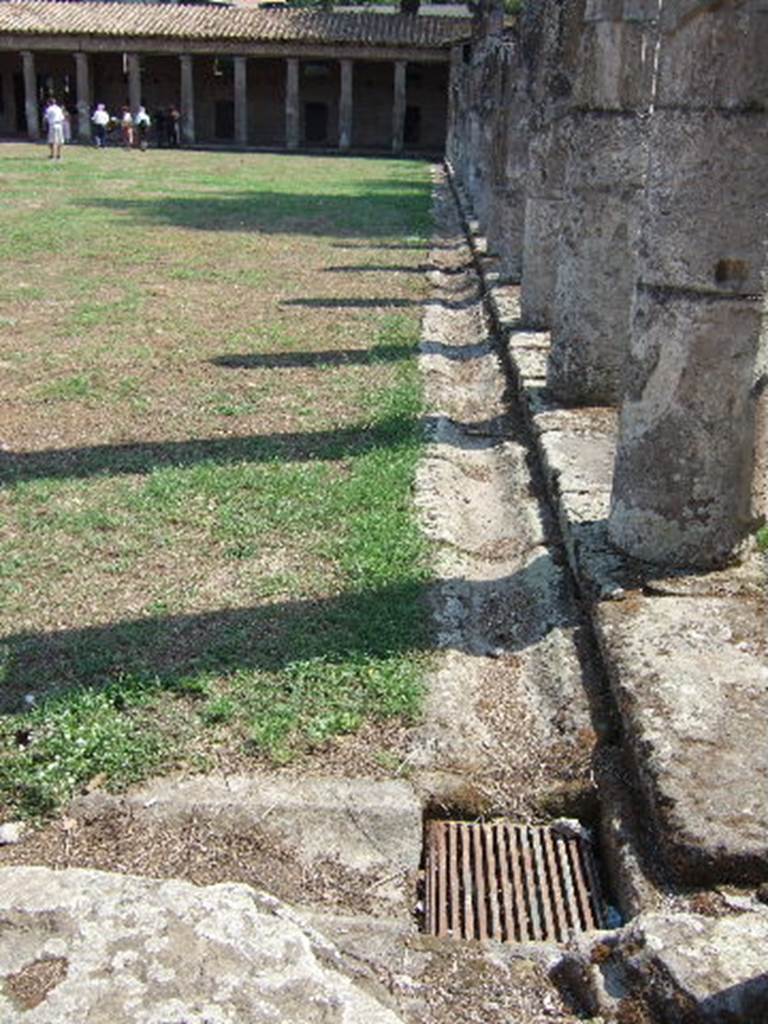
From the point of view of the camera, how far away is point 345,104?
40.5m

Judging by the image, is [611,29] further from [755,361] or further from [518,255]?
[518,255]

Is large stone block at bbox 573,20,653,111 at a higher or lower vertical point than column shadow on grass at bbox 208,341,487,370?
higher

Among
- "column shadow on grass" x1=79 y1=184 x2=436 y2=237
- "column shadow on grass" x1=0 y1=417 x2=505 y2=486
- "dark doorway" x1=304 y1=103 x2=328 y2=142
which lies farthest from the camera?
"dark doorway" x1=304 y1=103 x2=328 y2=142

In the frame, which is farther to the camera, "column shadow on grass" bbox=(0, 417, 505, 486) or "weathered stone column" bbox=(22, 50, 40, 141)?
"weathered stone column" bbox=(22, 50, 40, 141)

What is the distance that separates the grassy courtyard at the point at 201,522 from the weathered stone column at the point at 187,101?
99.3ft

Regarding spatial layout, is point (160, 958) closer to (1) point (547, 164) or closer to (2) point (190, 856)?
(2) point (190, 856)

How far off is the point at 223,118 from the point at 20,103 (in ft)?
24.8

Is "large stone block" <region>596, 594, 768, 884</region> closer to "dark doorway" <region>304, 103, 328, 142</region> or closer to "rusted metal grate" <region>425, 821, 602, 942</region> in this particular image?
"rusted metal grate" <region>425, 821, 602, 942</region>

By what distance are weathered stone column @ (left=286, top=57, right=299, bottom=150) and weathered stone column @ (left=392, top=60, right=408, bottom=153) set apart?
3394mm

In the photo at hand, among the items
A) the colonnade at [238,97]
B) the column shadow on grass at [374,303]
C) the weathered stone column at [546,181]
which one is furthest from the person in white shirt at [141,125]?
the weathered stone column at [546,181]

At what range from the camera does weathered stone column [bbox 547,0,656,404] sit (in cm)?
680

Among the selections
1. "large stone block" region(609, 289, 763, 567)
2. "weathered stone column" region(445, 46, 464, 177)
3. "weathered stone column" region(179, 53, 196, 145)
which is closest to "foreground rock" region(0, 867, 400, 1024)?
"large stone block" region(609, 289, 763, 567)

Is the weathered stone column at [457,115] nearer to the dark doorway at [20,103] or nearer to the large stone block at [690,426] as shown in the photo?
the dark doorway at [20,103]

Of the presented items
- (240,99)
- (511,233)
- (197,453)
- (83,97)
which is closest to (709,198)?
(197,453)
